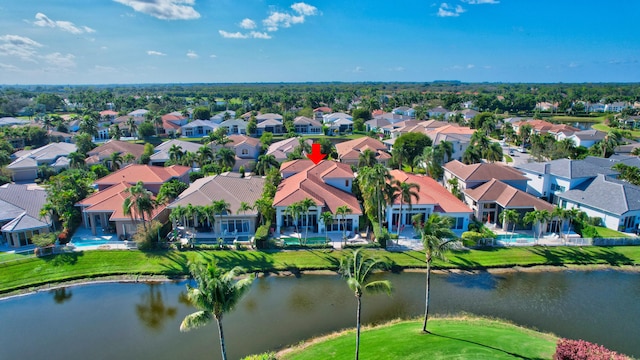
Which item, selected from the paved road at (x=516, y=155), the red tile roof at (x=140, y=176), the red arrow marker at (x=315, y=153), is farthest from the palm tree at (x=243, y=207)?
the paved road at (x=516, y=155)

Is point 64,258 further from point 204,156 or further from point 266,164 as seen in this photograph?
point 204,156

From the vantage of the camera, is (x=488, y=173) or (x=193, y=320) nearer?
(x=193, y=320)

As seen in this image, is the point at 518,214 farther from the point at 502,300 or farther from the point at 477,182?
the point at 502,300

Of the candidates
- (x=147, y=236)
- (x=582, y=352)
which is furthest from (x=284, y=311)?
(x=582, y=352)

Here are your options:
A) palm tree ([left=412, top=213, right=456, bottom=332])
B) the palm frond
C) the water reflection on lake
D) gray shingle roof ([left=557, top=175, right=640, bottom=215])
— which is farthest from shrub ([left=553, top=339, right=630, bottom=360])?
gray shingle roof ([left=557, top=175, right=640, bottom=215])

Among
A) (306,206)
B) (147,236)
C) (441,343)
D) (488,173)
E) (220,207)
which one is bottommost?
(441,343)

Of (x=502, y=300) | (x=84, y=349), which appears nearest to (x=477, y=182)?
(x=502, y=300)

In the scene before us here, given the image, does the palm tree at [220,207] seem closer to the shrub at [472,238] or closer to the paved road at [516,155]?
the shrub at [472,238]
